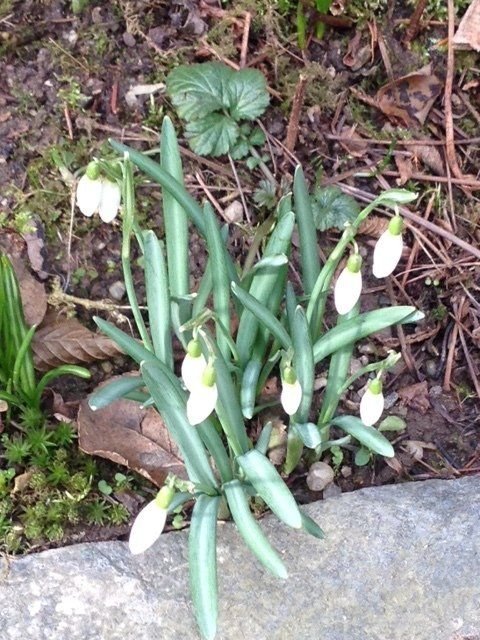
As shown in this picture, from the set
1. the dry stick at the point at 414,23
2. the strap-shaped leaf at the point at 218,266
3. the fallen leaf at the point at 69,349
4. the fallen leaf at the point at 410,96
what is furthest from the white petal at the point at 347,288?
the dry stick at the point at 414,23

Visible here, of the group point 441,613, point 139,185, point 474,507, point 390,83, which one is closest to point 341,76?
point 390,83

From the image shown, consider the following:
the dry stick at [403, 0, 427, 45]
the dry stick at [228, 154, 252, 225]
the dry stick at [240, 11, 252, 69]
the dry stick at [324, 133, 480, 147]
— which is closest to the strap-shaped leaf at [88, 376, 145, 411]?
the dry stick at [228, 154, 252, 225]

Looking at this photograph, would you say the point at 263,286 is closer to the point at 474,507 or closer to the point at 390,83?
the point at 474,507

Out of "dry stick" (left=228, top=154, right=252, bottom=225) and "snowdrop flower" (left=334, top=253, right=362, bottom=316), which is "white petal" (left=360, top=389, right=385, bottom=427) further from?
"dry stick" (left=228, top=154, right=252, bottom=225)

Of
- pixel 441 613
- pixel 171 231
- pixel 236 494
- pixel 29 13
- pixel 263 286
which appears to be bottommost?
pixel 441 613

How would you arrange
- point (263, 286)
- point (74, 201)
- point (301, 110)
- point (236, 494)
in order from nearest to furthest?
point (236, 494), point (263, 286), point (74, 201), point (301, 110)

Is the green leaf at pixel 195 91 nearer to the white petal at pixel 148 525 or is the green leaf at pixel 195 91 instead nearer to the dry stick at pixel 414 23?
the dry stick at pixel 414 23
